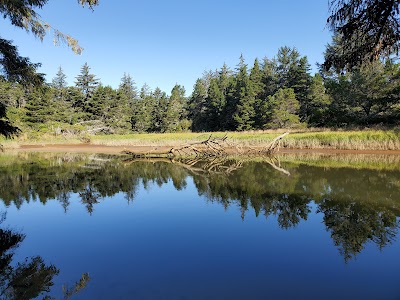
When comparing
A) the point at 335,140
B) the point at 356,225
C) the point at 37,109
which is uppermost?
the point at 37,109

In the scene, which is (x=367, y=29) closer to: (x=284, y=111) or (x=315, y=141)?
(x=315, y=141)

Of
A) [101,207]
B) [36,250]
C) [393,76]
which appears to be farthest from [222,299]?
[393,76]

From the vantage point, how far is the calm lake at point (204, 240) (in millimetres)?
5371

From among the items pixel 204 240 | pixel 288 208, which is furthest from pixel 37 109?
pixel 204 240

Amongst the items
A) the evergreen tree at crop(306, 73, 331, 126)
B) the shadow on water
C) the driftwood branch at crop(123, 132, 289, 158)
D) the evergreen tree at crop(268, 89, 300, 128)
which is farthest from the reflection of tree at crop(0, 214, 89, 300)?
the evergreen tree at crop(268, 89, 300, 128)

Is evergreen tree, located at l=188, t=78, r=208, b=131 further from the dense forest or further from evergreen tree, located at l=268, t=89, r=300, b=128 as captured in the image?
evergreen tree, located at l=268, t=89, r=300, b=128

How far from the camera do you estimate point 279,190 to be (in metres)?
13.2

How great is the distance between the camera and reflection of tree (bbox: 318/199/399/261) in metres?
7.12

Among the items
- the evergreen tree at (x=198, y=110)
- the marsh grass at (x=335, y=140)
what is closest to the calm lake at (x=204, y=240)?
the marsh grass at (x=335, y=140)

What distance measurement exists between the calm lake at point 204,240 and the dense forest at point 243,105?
2246cm

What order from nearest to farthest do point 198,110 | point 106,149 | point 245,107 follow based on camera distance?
1. point 106,149
2. point 245,107
3. point 198,110

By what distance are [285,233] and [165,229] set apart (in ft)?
10.4

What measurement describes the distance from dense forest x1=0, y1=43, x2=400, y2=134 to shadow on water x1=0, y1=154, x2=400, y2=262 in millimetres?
16238

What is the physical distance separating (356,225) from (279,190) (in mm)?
4947
